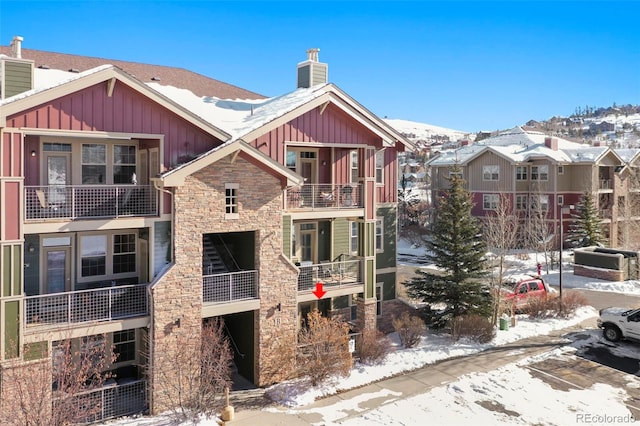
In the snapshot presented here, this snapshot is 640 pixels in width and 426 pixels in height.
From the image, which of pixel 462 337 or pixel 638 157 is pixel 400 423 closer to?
pixel 462 337

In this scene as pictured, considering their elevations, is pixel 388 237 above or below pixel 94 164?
below

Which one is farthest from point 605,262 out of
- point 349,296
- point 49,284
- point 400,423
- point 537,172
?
point 49,284

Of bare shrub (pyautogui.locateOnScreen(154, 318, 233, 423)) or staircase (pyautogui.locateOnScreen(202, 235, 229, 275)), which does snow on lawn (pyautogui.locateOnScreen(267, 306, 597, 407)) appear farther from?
staircase (pyautogui.locateOnScreen(202, 235, 229, 275))

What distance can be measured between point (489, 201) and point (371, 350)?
3598cm


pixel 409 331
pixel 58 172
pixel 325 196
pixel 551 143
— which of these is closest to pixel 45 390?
pixel 58 172

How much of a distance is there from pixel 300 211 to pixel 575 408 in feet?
36.6

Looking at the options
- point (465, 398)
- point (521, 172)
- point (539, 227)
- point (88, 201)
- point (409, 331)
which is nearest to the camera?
point (88, 201)

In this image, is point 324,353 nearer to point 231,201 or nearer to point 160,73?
point 231,201

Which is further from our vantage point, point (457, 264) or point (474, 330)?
point (457, 264)

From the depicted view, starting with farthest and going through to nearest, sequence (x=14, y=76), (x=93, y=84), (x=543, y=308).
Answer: (x=543, y=308) < (x=14, y=76) < (x=93, y=84)

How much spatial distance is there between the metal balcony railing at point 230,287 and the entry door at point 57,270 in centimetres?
429

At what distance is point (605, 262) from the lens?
35.4 m

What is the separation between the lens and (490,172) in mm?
51125
